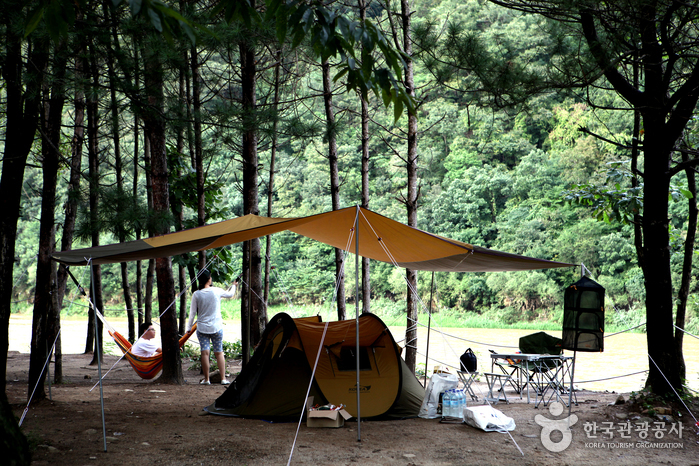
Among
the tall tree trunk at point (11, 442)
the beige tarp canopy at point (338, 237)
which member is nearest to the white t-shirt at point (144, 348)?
the beige tarp canopy at point (338, 237)

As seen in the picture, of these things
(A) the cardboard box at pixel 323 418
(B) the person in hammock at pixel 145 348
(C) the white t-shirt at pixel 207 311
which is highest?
(C) the white t-shirt at pixel 207 311

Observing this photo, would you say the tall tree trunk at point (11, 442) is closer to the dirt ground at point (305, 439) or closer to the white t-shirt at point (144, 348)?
the dirt ground at point (305, 439)

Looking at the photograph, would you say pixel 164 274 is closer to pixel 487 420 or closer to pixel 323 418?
pixel 323 418

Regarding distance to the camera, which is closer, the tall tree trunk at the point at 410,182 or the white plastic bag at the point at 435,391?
the white plastic bag at the point at 435,391

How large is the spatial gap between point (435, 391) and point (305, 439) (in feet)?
3.83

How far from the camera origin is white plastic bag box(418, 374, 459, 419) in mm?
4164

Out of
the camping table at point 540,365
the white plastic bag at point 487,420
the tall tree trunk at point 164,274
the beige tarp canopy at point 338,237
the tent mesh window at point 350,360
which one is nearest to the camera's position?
the beige tarp canopy at point 338,237

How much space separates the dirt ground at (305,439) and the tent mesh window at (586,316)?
55 cm

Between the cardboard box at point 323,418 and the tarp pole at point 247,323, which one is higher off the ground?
the tarp pole at point 247,323

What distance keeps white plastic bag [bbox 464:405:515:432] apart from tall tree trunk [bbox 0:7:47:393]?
3010 millimetres

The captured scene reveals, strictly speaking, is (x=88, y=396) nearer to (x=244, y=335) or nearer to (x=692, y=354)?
(x=244, y=335)

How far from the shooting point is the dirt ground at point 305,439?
3053 millimetres

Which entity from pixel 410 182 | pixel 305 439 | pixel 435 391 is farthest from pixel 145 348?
pixel 410 182

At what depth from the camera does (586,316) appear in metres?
4.20
